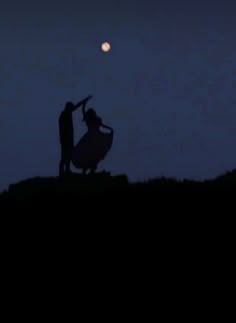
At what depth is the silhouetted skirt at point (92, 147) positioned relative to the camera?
26.7 meters

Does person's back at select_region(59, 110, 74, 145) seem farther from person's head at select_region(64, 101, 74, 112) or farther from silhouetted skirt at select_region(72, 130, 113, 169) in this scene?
silhouetted skirt at select_region(72, 130, 113, 169)

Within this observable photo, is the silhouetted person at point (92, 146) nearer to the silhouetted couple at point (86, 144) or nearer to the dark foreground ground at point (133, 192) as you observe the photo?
the silhouetted couple at point (86, 144)

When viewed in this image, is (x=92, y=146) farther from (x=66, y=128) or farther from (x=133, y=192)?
(x=133, y=192)

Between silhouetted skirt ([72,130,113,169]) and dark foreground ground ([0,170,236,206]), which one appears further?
silhouetted skirt ([72,130,113,169])

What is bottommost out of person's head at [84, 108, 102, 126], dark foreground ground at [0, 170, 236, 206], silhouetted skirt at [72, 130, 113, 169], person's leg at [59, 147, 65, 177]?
dark foreground ground at [0, 170, 236, 206]

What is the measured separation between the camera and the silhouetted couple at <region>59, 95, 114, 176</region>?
26.4 meters

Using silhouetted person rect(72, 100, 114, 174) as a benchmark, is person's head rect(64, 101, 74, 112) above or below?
above

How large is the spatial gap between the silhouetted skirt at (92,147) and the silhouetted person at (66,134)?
0.30 metres

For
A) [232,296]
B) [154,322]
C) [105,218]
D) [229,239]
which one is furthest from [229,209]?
[154,322]

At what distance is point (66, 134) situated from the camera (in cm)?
2644

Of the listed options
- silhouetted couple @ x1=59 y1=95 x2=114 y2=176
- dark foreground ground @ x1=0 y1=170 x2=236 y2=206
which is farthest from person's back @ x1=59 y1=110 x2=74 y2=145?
dark foreground ground @ x1=0 y1=170 x2=236 y2=206

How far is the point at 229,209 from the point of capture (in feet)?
61.8

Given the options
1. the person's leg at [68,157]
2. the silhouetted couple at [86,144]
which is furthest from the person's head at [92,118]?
the person's leg at [68,157]

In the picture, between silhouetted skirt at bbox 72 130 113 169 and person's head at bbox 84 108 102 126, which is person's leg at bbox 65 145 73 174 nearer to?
silhouetted skirt at bbox 72 130 113 169
